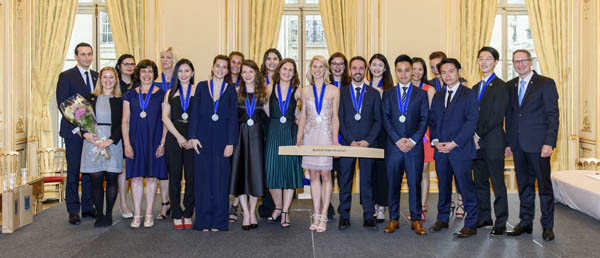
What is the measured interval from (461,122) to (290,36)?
4141 mm

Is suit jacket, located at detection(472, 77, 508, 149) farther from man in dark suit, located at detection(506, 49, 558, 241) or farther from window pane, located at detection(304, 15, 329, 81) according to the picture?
window pane, located at detection(304, 15, 329, 81)

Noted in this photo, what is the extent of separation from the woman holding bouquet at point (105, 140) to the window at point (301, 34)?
363cm

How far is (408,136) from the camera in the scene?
174 inches

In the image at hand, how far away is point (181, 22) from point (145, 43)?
1.99ft

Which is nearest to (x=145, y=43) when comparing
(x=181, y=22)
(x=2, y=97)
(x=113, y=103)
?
(x=181, y=22)

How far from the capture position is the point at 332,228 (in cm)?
475

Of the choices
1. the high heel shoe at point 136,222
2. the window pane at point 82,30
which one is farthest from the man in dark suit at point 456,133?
the window pane at point 82,30

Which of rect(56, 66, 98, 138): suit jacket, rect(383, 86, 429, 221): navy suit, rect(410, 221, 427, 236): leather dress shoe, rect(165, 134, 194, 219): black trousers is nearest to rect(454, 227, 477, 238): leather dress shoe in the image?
rect(410, 221, 427, 236): leather dress shoe

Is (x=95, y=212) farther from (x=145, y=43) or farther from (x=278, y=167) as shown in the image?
(x=145, y=43)

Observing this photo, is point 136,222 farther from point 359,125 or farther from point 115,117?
point 359,125

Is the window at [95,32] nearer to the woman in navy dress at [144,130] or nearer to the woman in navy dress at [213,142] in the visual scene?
the woman in navy dress at [144,130]

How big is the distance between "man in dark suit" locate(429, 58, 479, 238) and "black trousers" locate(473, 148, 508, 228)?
0.47ft

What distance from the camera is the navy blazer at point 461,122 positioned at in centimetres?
429

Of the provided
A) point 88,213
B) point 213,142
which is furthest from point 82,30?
point 213,142
